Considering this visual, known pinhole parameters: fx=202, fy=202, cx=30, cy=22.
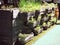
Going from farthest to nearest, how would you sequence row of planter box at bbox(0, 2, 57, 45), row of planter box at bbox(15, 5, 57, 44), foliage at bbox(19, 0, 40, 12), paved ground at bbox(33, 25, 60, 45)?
paved ground at bbox(33, 25, 60, 45), foliage at bbox(19, 0, 40, 12), row of planter box at bbox(15, 5, 57, 44), row of planter box at bbox(0, 2, 57, 45)

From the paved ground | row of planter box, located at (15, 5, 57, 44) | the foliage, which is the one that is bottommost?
the paved ground

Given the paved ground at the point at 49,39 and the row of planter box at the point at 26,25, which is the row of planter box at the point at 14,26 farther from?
the paved ground at the point at 49,39

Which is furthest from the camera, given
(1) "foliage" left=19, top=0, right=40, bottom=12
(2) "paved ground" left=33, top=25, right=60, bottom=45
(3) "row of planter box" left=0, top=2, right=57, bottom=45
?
(2) "paved ground" left=33, top=25, right=60, bottom=45

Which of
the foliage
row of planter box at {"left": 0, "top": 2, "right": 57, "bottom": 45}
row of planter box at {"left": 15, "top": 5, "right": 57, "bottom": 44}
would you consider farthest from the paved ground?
the foliage

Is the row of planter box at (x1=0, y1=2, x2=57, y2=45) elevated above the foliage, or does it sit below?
below

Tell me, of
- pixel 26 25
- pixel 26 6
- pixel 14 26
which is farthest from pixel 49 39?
pixel 14 26

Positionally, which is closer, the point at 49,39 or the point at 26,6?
the point at 26,6

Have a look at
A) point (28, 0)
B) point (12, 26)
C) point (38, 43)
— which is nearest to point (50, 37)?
point (38, 43)

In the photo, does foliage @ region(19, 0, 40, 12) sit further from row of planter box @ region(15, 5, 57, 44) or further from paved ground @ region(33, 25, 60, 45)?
paved ground @ region(33, 25, 60, 45)

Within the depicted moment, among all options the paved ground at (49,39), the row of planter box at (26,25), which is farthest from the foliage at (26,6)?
the paved ground at (49,39)

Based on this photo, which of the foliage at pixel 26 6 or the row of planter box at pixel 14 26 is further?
the foliage at pixel 26 6

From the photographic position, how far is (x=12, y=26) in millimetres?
5574

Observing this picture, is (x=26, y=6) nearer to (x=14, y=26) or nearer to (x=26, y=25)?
(x=26, y=25)

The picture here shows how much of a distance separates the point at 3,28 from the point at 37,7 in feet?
5.61
